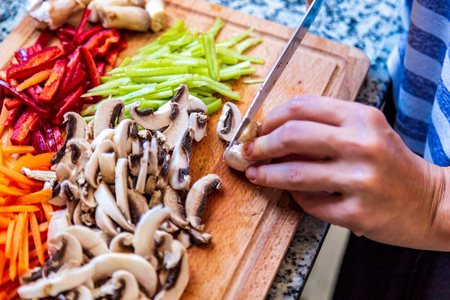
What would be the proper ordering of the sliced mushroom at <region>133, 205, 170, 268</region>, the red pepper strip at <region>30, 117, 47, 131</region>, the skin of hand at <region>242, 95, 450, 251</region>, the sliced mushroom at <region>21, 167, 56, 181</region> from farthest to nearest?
the red pepper strip at <region>30, 117, 47, 131</region> < the sliced mushroom at <region>21, 167, 56, 181</region> < the sliced mushroom at <region>133, 205, 170, 268</region> < the skin of hand at <region>242, 95, 450, 251</region>

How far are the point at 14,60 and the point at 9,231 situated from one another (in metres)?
1.14

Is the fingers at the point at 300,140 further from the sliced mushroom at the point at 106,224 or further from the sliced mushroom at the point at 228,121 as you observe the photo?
the sliced mushroom at the point at 106,224

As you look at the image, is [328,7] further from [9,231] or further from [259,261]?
[9,231]

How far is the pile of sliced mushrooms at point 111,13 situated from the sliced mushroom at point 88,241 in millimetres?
1374

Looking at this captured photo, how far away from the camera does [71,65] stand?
7.40ft

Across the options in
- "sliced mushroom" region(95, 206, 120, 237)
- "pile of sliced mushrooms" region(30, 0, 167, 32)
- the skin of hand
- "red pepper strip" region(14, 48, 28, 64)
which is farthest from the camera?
"pile of sliced mushrooms" region(30, 0, 167, 32)

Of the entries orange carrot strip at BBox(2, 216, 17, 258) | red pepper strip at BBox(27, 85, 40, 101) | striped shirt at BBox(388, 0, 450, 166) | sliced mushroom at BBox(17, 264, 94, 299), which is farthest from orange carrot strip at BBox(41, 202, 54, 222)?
striped shirt at BBox(388, 0, 450, 166)

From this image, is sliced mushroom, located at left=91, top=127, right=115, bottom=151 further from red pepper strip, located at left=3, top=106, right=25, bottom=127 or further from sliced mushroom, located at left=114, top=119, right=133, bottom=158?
red pepper strip, located at left=3, top=106, right=25, bottom=127

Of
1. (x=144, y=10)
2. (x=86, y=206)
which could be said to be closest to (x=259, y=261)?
(x=86, y=206)

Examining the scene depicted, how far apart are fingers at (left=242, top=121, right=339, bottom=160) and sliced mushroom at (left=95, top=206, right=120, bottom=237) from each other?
649 mm

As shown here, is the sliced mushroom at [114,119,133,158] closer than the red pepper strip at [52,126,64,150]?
Yes

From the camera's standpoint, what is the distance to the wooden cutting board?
5.58ft

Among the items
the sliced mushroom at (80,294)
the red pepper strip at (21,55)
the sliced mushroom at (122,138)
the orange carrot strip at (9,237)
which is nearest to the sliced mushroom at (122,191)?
the sliced mushroom at (122,138)

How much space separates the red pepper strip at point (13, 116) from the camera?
2.13m
